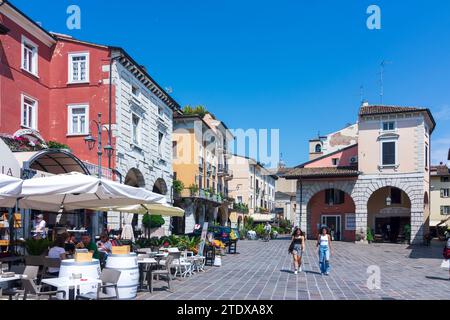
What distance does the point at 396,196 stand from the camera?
37875mm

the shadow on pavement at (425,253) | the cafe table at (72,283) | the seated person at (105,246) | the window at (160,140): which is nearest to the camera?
the cafe table at (72,283)

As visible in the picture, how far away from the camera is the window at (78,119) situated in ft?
80.3

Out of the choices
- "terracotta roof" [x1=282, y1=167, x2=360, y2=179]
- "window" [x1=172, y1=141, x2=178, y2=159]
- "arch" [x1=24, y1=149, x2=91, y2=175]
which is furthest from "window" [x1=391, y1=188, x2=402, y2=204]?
"arch" [x1=24, y1=149, x2=91, y2=175]

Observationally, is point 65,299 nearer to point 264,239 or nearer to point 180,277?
point 180,277

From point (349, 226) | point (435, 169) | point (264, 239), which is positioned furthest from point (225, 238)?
point (435, 169)

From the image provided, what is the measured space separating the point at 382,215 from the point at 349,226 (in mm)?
2867

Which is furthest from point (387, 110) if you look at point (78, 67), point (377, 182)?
point (78, 67)

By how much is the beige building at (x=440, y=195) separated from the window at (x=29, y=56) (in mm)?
50361

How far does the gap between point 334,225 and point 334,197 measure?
243 centimetres

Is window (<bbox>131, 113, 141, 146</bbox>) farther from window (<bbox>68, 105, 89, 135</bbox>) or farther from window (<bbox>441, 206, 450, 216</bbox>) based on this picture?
window (<bbox>441, 206, 450, 216</bbox>)

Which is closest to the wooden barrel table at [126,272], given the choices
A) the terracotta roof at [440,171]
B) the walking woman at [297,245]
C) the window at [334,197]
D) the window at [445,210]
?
the walking woman at [297,245]

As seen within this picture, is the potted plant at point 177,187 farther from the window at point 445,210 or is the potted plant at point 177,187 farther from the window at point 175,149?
the window at point 445,210

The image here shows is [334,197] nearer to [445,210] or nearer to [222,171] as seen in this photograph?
[222,171]

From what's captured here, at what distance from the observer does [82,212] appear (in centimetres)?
2253
